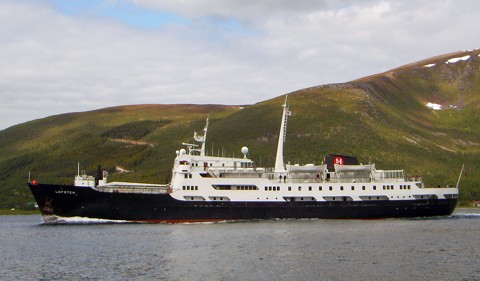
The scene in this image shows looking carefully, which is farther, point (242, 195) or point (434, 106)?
point (434, 106)

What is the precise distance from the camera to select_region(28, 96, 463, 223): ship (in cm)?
6762

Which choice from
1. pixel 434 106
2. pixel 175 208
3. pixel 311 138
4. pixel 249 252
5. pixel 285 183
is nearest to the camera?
pixel 249 252

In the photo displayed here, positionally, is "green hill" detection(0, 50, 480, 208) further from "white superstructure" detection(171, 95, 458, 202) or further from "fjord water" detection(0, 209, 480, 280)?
"fjord water" detection(0, 209, 480, 280)

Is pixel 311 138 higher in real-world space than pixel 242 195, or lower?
higher

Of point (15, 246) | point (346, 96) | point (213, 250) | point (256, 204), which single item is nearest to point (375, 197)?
point (256, 204)

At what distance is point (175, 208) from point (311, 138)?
6659 cm

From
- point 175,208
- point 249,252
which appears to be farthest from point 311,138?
point 249,252

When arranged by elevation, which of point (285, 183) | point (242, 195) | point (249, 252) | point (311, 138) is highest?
point (311, 138)

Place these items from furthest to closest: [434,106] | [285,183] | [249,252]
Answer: [434,106] → [285,183] → [249,252]

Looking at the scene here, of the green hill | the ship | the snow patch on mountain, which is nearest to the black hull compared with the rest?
the ship

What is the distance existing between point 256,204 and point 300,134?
218 feet

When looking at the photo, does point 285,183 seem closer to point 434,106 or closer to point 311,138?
point 311,138

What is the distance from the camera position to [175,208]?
223ft

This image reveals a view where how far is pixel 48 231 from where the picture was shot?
6225cm
